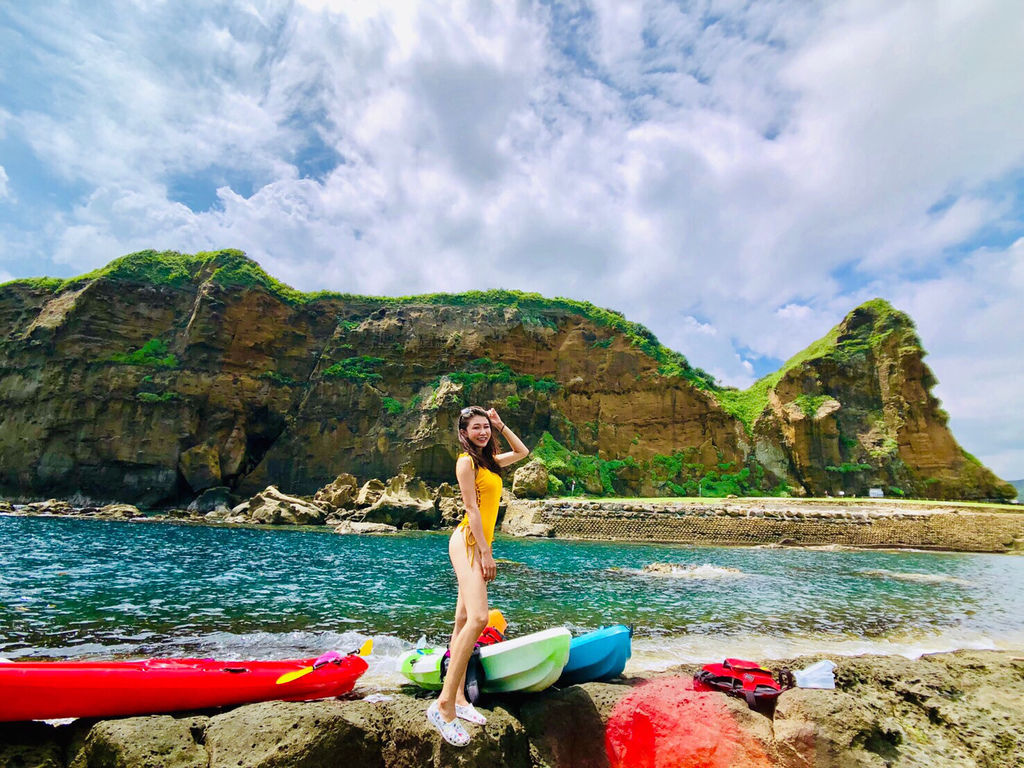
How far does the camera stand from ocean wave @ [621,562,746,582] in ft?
49.2

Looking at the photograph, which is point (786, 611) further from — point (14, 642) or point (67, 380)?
point (67, 380)

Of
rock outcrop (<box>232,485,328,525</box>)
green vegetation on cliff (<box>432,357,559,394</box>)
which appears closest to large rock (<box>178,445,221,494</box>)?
rock outcrop (<box>232,485,328,525</box>)

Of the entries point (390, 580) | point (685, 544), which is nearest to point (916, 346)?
point (685, 544)

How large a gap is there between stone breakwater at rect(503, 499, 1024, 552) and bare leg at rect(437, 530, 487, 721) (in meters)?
27.8

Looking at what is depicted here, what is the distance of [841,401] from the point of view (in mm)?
46031

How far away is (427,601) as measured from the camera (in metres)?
10.1

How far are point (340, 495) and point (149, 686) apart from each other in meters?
35.0

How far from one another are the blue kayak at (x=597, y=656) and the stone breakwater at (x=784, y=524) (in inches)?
1048

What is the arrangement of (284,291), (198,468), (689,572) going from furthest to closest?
1. (284,291)
2. (198,468)
3. (689,572)

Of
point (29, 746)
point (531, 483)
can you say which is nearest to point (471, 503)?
point (29, 746)

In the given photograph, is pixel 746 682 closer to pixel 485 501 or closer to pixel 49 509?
pixel 485 501

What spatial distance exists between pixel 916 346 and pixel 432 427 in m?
42.2

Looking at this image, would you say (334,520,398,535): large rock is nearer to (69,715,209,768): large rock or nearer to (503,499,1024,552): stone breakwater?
(503,499,1024,552): stone breakwater

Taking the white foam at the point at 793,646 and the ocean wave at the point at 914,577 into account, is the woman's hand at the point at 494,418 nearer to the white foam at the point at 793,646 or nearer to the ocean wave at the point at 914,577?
the white foam at the point at 793,646
